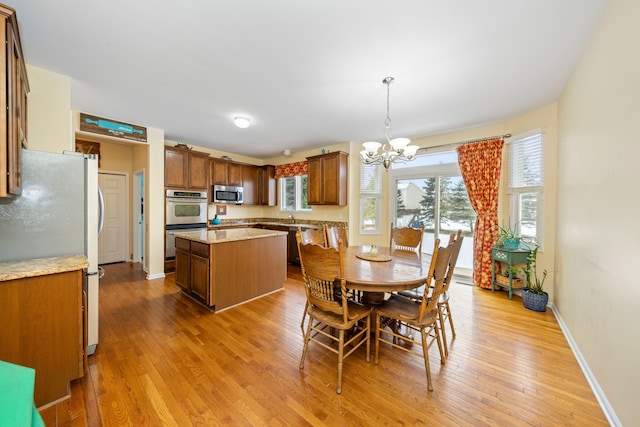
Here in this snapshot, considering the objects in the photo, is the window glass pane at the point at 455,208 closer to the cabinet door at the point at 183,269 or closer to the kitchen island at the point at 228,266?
the kitchen island at the point at 228,266

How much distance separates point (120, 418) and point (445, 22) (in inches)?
129

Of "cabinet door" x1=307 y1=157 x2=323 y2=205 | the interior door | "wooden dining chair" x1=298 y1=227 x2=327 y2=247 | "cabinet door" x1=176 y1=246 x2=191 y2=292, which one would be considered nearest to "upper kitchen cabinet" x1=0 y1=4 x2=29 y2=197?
"cabinet door" x1=176 y1=246 x2=191 y2=292

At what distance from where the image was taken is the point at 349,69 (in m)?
2.29

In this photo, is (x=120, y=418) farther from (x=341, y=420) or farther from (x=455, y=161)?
(x=455, y=161)

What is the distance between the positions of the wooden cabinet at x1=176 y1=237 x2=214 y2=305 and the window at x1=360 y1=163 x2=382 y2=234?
2.96 meters

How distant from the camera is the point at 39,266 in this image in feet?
5.03

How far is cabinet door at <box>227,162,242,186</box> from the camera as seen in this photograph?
5.48m

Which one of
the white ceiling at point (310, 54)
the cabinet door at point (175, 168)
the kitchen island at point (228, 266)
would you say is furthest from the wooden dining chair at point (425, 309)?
the cabinet door at point (175, 168)

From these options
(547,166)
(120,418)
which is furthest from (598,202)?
(120,418)

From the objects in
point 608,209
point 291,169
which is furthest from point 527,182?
point 291,169

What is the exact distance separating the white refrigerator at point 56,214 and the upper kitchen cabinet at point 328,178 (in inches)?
134

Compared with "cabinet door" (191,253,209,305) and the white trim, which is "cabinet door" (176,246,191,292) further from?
the white trim

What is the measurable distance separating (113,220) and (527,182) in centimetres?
734

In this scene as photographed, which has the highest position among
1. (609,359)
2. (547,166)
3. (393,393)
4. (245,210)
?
(547,166)
